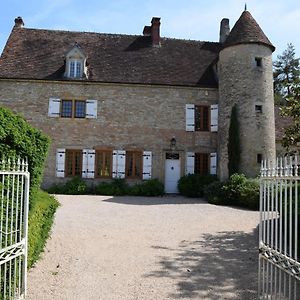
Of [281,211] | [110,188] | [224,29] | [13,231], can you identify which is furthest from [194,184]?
[13,231]

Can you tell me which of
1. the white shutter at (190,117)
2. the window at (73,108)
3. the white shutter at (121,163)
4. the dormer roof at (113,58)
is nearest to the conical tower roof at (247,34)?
the dormer roof at (113,58)

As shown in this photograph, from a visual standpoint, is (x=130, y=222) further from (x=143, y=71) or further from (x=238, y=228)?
(x=143, y=71)

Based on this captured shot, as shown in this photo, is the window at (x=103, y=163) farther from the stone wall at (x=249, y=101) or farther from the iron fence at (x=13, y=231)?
the iron fence at (x=13, y=231)

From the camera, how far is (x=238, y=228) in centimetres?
1099

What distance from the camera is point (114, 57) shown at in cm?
2170

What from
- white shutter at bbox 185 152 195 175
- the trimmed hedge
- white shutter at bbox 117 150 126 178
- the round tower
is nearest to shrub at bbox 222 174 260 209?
the round tower

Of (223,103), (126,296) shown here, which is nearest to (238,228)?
(126,296)

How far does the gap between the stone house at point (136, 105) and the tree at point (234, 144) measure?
1.20ft

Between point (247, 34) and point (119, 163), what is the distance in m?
9.13

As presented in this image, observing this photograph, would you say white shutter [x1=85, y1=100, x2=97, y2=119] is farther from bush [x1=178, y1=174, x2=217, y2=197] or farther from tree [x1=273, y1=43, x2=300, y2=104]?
tree [x1=273, y1=43, x2=300, y2=104]

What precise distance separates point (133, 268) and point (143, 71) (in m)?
15.3

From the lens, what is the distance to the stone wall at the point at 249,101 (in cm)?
1834

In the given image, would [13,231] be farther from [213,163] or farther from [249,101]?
[213,163]

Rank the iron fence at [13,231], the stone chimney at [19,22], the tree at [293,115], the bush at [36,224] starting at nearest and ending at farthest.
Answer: the iron fence at [13,231] → the bush at [36,224] → the tree at [293,115] → the stone chimney at [19,22]
